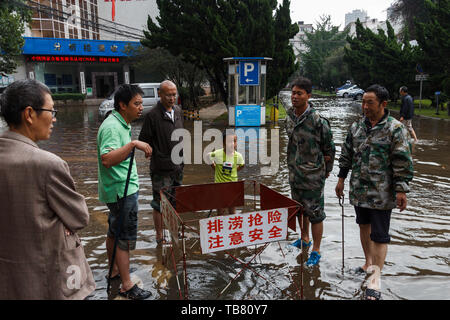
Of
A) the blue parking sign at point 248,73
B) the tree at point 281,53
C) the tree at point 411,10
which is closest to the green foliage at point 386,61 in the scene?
the tree at point 411,10

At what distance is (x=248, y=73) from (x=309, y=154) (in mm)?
12560

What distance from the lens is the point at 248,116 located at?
16.7 meters

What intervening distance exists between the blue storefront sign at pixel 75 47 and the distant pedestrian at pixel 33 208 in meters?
32.3

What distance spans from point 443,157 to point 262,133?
6.72m

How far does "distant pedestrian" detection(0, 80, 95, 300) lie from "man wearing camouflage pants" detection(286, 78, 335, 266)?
2665 mm

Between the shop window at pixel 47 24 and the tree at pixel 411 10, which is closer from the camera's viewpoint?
the tree at pixel 411 10

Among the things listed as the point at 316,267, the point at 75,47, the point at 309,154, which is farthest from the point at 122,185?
the point at 75,47

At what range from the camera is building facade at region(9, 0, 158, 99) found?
32938 mm

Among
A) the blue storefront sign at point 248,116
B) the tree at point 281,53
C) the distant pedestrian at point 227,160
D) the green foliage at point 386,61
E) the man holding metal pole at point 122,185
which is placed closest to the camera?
the man holding metal pole at point 122,185

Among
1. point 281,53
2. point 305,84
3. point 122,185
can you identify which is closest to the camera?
point 122,185

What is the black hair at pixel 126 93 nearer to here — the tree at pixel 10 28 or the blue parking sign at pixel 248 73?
the blue parking sign at pixel 248 73

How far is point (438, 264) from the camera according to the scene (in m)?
4.21

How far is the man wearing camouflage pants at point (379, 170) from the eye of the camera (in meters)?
3.41

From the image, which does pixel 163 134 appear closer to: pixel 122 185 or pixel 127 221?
pixel 122 185
